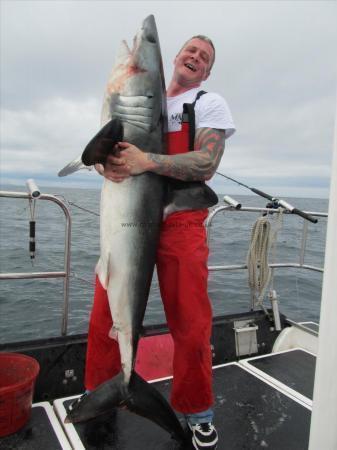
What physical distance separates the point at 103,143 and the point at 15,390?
1712mm

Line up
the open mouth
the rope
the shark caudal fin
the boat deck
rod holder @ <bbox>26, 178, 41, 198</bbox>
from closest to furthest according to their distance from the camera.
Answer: the shark caudal fin → the boat deck → the open mouth → rod holder @ <bbox>26, 178, 41, 198</bbox> → the rope

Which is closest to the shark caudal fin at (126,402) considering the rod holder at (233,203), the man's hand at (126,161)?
the man's hand at (126,161)

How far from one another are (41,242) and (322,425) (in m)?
15.4

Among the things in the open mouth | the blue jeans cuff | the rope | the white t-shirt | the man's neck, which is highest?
the open mouth

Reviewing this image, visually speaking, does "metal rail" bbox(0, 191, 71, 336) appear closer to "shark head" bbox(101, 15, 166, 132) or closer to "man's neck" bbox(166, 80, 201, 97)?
"shark head" bbox(101, 15, 166, 132)

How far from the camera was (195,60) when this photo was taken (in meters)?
2.88

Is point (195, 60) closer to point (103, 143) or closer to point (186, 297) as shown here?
point (103, 143)

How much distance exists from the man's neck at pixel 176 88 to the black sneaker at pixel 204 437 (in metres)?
2.27

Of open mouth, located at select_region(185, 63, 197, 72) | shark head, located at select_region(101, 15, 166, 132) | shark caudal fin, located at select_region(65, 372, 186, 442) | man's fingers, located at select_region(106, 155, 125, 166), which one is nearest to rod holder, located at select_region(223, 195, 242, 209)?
open mouth, located at select_region(185, 63, 197, 72)

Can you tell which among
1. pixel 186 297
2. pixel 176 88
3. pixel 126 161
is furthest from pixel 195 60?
pixel 186 297

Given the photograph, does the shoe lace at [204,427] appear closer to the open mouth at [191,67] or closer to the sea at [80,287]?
the sea at [80,287]

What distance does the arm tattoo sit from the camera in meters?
2.50

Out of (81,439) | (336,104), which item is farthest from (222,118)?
(81,439)

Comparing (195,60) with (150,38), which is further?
(195,60)
